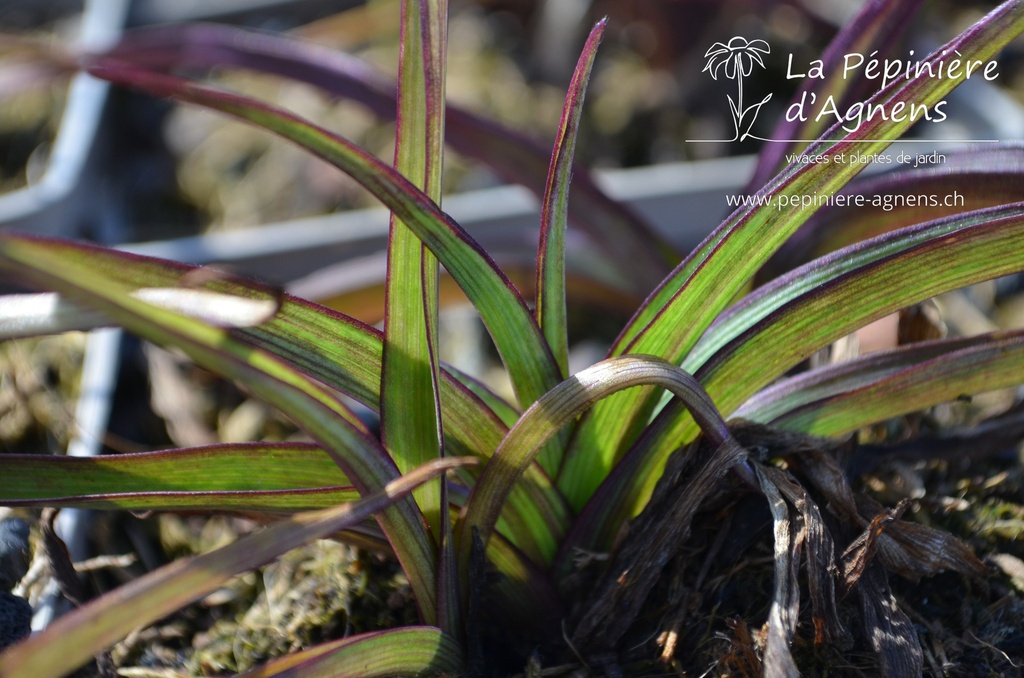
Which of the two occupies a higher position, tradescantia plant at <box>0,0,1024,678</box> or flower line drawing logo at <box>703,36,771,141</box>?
flower line drawing logo at <box>703,36,771,141</box>

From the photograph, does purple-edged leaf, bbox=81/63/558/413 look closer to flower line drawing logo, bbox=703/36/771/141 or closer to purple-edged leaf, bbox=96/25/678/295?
purple-edged leaf, bbox=96/25/678/295

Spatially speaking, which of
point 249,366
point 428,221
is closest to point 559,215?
point 428,221

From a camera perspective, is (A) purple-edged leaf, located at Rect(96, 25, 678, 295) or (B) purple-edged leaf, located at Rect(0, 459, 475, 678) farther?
(A) purple-edged leaf, located at Rect(96, 25, 678, 295)

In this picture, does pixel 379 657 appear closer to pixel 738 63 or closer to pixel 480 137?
pixel 480 137

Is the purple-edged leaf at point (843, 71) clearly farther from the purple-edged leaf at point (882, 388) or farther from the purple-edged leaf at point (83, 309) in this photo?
the purple-edged leaf at point (83, 309)

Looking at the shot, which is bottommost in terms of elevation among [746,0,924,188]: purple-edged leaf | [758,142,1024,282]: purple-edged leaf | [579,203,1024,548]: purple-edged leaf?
[579,203,1024,548]: purple-edged leaf

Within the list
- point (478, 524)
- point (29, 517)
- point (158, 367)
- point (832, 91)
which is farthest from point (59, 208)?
point (832, 91)

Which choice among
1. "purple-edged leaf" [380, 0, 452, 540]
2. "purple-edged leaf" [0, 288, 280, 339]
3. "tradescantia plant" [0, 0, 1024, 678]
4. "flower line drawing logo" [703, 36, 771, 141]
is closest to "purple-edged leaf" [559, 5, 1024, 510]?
"tradescantia plant" [0, 0, 1024, 678]

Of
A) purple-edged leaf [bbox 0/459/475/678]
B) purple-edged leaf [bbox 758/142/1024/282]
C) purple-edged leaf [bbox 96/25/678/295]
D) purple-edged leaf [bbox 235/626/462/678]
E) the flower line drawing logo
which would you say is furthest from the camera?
the flower line drawing logo

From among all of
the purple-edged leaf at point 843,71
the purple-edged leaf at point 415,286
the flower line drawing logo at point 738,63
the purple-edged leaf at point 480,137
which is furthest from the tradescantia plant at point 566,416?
the flower line drawing logo at point 738,63
